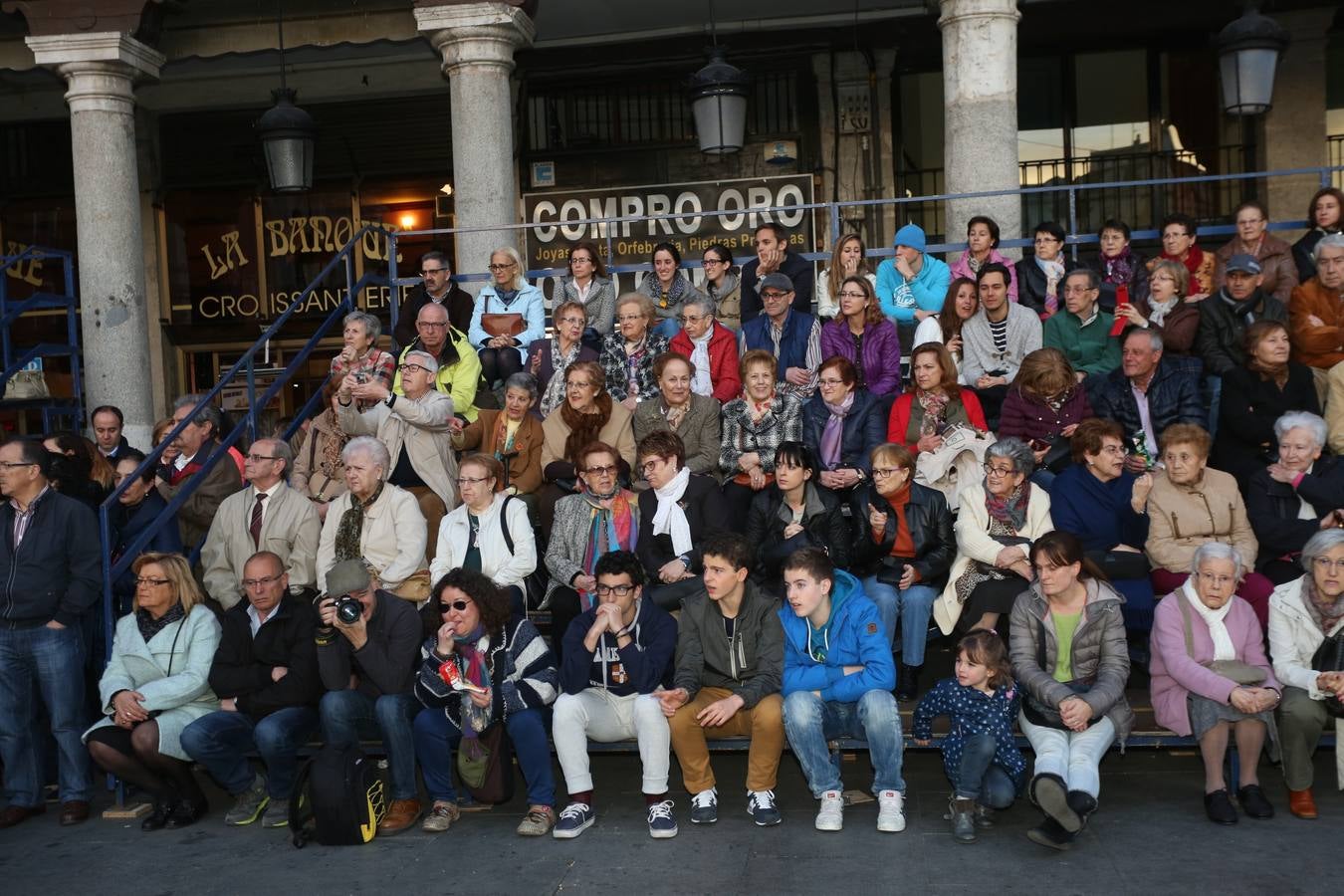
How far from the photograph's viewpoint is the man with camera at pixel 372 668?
6980 mm

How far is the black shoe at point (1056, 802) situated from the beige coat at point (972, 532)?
4.54ft

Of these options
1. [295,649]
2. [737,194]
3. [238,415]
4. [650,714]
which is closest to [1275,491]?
[650,714]

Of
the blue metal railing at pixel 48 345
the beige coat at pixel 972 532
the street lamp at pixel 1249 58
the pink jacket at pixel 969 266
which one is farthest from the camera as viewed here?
the blue metal railing at pixel 48 345

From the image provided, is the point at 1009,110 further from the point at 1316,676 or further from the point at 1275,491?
the point at 1316,676

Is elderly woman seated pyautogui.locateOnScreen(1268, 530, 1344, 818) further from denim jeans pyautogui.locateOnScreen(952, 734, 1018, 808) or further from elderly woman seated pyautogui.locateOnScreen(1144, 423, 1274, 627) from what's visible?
→ denim jeans pyautogui.locateOnScreen(952, 734, 1018, 808)

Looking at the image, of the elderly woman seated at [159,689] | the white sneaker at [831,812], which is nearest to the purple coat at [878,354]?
the white sneaker at [831,812]

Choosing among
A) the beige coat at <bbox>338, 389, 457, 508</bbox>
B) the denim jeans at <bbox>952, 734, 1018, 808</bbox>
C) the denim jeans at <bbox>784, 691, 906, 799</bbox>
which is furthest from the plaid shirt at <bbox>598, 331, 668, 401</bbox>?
the denim jeans at <bbox>952, 734, 1018, 808</bbox>

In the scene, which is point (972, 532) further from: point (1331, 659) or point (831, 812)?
point (1331, 659)

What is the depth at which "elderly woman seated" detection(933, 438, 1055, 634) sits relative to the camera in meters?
7.25

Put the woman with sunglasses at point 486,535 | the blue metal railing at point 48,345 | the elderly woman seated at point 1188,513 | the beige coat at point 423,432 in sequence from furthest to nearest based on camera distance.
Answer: the blue metal railing at point 48,345 → the beige coat at point 423,432 → the woman with sunglasses at point 486,535 → the elderly woman seated at point 1188,513

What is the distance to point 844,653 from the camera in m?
6.80

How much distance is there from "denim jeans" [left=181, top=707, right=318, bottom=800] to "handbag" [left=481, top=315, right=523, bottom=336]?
3526mm

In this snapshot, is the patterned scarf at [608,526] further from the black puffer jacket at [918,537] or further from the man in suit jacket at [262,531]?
the man in suit jacket at [262,531]

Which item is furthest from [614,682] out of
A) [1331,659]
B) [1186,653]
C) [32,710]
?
[1331,659]
